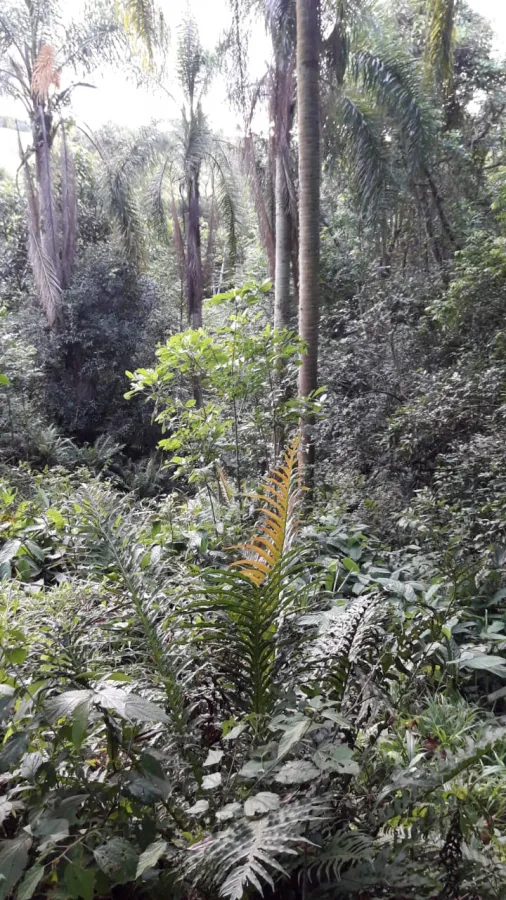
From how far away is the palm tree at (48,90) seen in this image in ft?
36.2

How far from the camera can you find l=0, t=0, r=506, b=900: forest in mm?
1287

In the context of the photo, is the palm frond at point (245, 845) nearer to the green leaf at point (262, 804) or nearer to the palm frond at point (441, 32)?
the green leaf at point (262, 804)

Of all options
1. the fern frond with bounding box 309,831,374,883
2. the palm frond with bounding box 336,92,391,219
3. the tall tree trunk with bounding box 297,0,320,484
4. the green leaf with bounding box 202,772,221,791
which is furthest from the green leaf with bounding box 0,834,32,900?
the palm frond with bounding box 336,92,391,219

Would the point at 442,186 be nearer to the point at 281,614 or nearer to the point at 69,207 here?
the point at 69,207

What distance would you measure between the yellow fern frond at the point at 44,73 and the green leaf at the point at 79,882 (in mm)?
12721

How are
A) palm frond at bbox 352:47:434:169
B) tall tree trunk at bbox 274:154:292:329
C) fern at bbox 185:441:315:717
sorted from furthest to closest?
1. palm frond at bbox 352:47:434:169
2. tall tree trunk at bbox 274:154:292:329
3. fern at bbox 185:441:315:717

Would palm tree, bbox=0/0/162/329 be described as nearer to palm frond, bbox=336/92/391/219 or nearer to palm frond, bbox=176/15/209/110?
palm frond, bbox=176/15/209/110

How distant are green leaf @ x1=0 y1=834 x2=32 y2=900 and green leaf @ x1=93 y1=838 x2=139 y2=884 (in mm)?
132

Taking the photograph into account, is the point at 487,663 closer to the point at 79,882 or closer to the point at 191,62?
the point at 79,882

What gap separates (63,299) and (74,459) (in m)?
3.89

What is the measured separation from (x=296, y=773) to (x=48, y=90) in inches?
533

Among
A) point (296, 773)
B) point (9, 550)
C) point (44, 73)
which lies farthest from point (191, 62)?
point (296, 773)

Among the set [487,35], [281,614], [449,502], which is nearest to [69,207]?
[487,35]

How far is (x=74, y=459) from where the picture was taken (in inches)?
399
